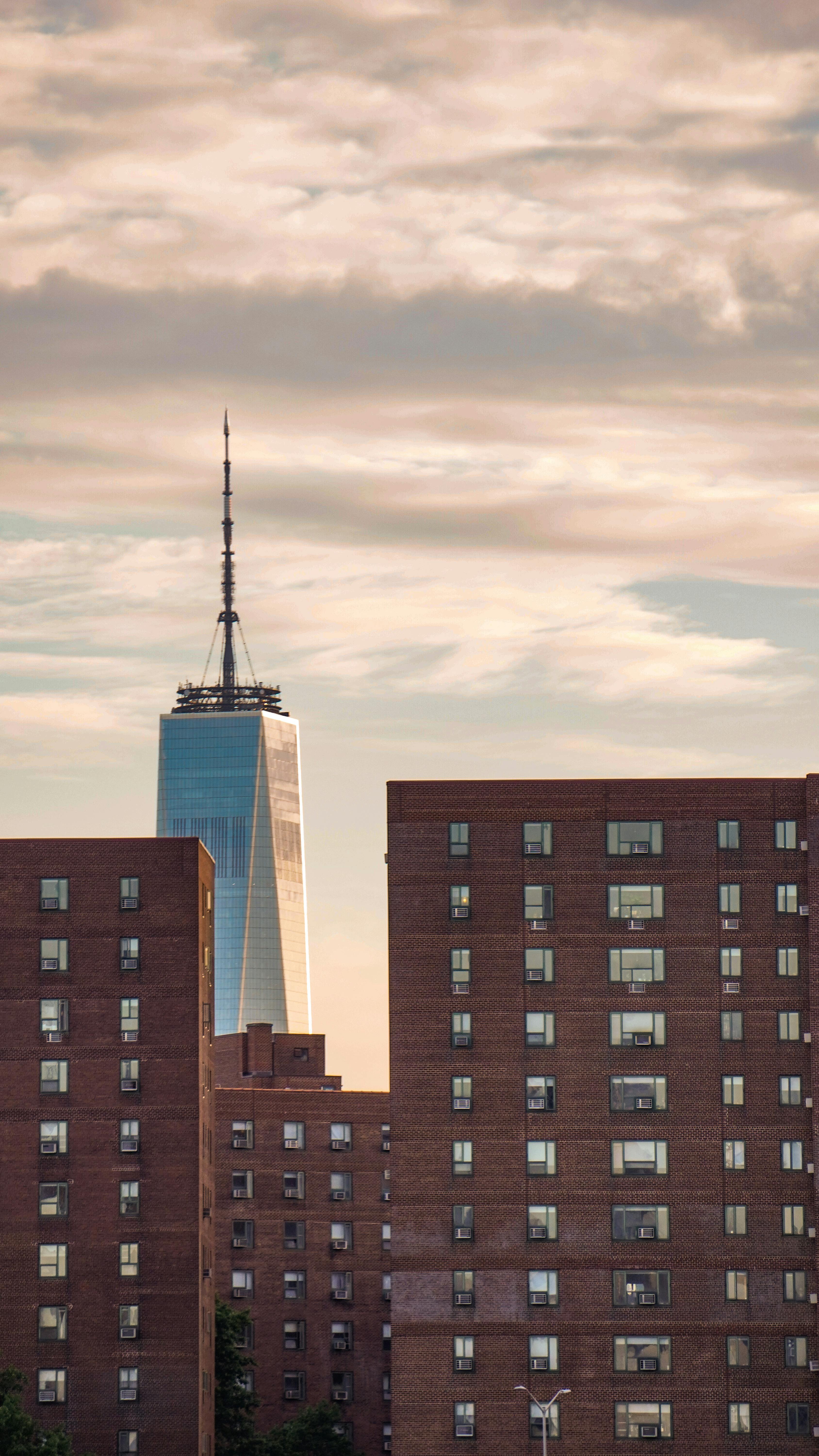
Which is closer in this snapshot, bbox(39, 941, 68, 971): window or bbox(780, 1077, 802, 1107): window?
bbox(780, 1077, 802, 1107): window

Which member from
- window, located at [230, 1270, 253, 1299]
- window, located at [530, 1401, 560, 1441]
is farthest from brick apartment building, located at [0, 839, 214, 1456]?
window, located at [230, 1270, 253, 1299]

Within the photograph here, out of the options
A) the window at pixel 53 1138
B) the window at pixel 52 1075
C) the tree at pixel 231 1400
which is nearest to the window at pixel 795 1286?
the window at pixel 53 1138

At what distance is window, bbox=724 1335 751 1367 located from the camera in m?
125

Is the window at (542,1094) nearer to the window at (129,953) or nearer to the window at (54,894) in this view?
the window at (129,953)

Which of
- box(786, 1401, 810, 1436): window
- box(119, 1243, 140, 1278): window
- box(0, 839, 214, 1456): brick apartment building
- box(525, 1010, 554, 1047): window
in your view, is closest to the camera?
box(786, 1401, 810, 1436): window

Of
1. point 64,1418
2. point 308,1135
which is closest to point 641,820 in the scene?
point 64,1418

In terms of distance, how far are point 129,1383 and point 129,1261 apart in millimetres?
6205

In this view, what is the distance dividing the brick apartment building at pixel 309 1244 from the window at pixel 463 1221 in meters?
56.4

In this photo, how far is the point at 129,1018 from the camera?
133 metres

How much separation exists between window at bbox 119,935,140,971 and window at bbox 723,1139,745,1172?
106 ft

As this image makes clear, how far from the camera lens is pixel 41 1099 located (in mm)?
132125

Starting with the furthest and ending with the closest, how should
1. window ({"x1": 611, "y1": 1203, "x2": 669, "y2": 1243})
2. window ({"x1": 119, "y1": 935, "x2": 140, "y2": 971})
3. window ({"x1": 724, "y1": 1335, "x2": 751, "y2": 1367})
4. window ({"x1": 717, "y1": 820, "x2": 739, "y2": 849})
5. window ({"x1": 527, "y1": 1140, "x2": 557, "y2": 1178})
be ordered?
window ({"x1": 119, "y1": 935, "x2": 140, "y2": 971}) → window ({"x1": 717, "y1": 820, "x2": 739, "y2": 849}) → window ({"x1": 527, "y1": 1140, "x2": 557, "y2": 1178}) → window ({"x1": 611, "y1": 1203, "x2": 669, "y2": 1243}) → window ({"x1": 724, "y1": 1335, "x2": 751, "y2": 1367})

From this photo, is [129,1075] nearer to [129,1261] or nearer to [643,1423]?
[129,1261]

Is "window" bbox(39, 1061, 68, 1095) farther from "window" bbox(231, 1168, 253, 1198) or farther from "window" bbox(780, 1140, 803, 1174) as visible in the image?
"window" bbox(231, 1168, 253, 1198)
